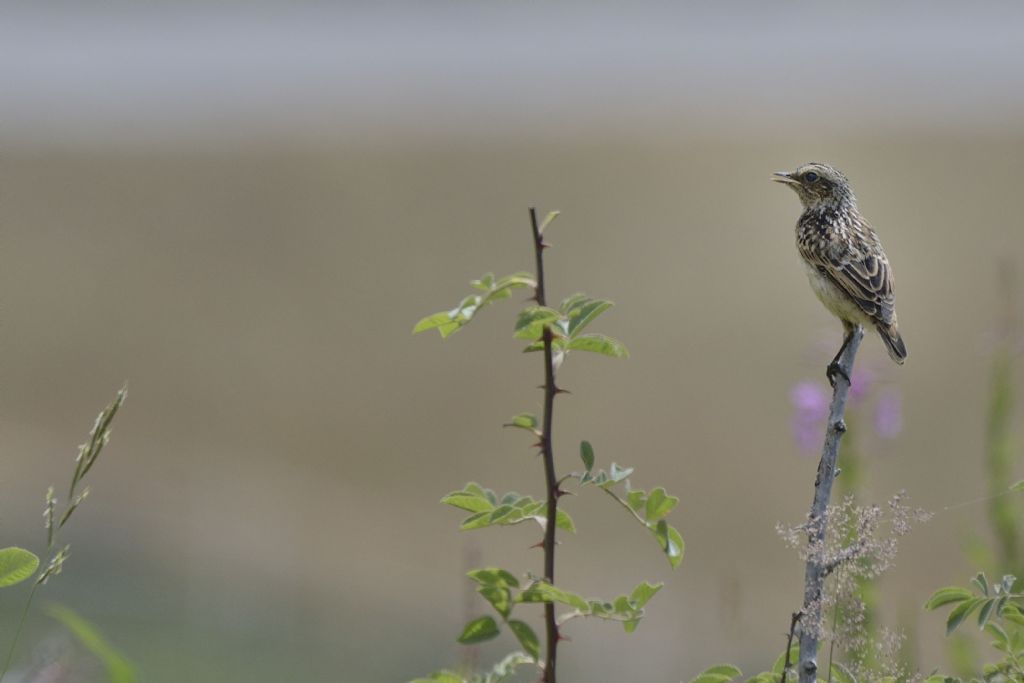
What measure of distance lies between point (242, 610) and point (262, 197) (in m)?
8.62

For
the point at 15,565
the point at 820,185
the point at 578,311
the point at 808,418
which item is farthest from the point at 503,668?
the point at 820,185

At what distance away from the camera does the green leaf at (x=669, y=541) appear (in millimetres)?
1793

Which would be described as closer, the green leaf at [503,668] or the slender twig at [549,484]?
the green leaf at [503,668]

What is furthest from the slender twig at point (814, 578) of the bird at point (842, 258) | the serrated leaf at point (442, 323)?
the bird at point (842, 258)

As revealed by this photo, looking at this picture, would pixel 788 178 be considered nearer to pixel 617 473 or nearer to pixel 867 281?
pixel 867 281

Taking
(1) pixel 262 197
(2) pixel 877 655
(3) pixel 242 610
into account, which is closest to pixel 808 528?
(2) pixel 877 655

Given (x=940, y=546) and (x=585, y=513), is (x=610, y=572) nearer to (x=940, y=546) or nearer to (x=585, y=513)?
(x=585, y=513)

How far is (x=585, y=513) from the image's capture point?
12719 millimetres

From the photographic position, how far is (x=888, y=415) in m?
4.47

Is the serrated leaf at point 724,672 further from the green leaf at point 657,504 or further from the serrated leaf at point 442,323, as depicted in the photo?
the serrated leaf at point 442,323

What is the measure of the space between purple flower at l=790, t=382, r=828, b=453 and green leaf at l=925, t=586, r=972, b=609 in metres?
2.56

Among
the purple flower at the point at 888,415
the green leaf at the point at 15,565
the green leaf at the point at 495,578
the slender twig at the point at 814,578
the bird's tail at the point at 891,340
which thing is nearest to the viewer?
the slender twig at the point at 814,578

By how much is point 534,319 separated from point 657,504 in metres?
0.30

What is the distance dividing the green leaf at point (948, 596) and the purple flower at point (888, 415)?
2535 millimetres
